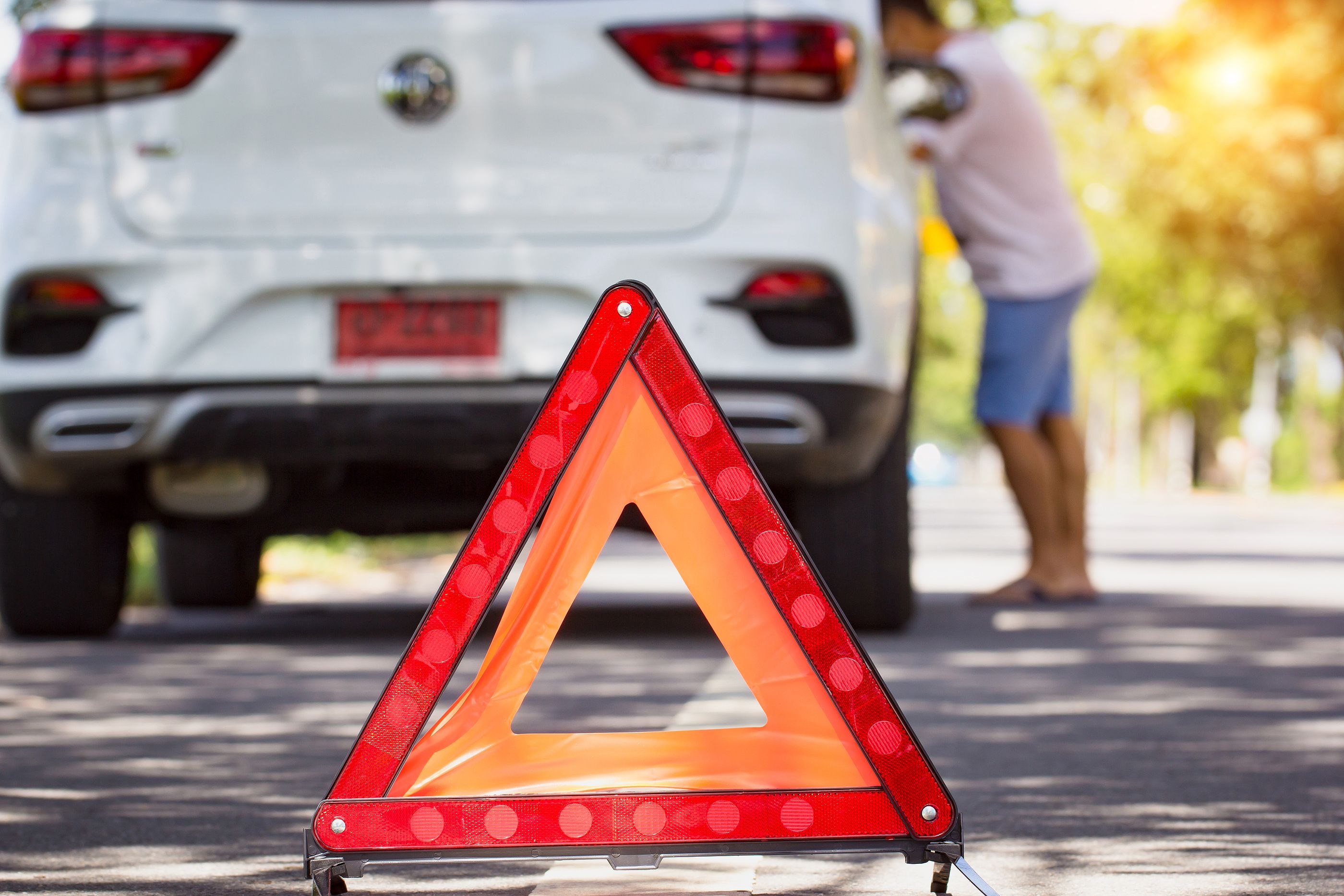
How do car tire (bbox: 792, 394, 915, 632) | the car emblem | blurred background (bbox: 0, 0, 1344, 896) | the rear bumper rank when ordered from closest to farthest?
blurred background (bbox: 0, 0, 1344, 896), the rear bumper, the car emblem, car tire (bbox: 792, 394, 915, 632)

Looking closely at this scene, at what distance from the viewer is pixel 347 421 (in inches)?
211

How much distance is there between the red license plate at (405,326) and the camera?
5.37 m

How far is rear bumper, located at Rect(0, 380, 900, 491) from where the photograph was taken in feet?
17.5

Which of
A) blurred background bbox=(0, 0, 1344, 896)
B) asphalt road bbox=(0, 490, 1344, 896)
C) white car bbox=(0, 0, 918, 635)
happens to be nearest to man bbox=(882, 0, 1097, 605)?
asphalt road bbox=(0, 490, 1344, 896)

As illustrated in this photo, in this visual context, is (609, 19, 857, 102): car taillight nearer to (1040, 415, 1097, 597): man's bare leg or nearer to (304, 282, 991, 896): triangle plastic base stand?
(304, 282, 991, 896): triangle plastic base stand

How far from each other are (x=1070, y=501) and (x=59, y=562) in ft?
12.8

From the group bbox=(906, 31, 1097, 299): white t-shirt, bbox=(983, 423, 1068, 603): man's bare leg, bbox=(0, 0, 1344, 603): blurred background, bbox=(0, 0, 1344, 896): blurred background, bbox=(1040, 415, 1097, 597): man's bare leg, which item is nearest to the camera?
bbox=(0, 0, 1344, 896): blurred background

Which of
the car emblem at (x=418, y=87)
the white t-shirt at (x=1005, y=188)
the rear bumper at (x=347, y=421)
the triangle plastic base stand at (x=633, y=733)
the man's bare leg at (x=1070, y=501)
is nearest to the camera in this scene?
the triangle plastic base stand at (x=633, y=733)

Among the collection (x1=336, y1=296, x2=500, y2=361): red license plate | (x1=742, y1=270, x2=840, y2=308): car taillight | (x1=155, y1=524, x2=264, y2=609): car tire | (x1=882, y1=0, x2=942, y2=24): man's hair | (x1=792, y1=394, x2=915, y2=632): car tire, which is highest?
(x1=882, y1=0, x2=942, y2=24): man's hair

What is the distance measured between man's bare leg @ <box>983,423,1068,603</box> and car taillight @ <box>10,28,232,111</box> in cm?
350

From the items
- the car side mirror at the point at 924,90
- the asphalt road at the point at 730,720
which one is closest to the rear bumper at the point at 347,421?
the asphalt road at the point at 730,720

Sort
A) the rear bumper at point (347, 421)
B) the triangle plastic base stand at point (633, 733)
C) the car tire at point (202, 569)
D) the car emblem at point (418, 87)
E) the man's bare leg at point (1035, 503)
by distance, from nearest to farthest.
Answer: the triangle plastic base stand at point (633, 733) < the rear bumper at point (347, 421) < the car emblem at point (418, 87) < the man's bare leg at point (1035, 503) < the car tire at point (202, 569)

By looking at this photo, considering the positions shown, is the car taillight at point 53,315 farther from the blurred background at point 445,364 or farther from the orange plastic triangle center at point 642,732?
the orange plastic triangle center at point 642,732

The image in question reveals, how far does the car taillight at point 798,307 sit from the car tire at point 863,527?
0.61 m
